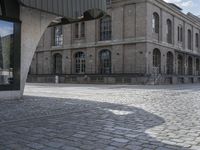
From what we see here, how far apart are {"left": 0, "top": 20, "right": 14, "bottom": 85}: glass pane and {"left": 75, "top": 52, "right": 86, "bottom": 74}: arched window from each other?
27577 mm

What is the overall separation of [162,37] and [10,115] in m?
31.9

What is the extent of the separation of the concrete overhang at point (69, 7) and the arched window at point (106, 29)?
23318 millimetres

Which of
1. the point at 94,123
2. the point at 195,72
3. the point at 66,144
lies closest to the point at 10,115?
the point at 94,123

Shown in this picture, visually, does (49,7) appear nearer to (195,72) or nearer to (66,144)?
(66,144)

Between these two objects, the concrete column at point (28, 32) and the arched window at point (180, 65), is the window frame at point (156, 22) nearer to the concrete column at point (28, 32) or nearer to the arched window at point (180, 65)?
the arched window at point (180, 65)

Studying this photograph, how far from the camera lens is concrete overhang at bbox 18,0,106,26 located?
11.0 metres

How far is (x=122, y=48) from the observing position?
35594 mm

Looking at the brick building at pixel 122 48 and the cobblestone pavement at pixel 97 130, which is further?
the brick building at pixel 122 48

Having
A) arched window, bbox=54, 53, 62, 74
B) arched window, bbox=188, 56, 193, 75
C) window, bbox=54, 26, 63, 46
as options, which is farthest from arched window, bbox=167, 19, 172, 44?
arched window, bbox=54, 53, 62, 74

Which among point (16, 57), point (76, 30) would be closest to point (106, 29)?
point (76, 30)

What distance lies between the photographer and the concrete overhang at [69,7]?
1098cm

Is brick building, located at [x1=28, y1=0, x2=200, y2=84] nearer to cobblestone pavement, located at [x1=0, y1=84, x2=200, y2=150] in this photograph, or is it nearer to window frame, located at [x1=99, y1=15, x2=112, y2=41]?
window frame, located at [x1=99, y1=15, x2=112, y2=41]

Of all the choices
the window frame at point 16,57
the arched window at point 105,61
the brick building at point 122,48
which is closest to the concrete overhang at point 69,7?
the window frame at point 16,57

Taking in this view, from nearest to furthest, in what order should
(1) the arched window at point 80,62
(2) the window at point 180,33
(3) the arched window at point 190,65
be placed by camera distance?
1. (1) the arched window at point 80,62
2. (2) the window at point 180,33
3. (3) the arched window at point 190,65
